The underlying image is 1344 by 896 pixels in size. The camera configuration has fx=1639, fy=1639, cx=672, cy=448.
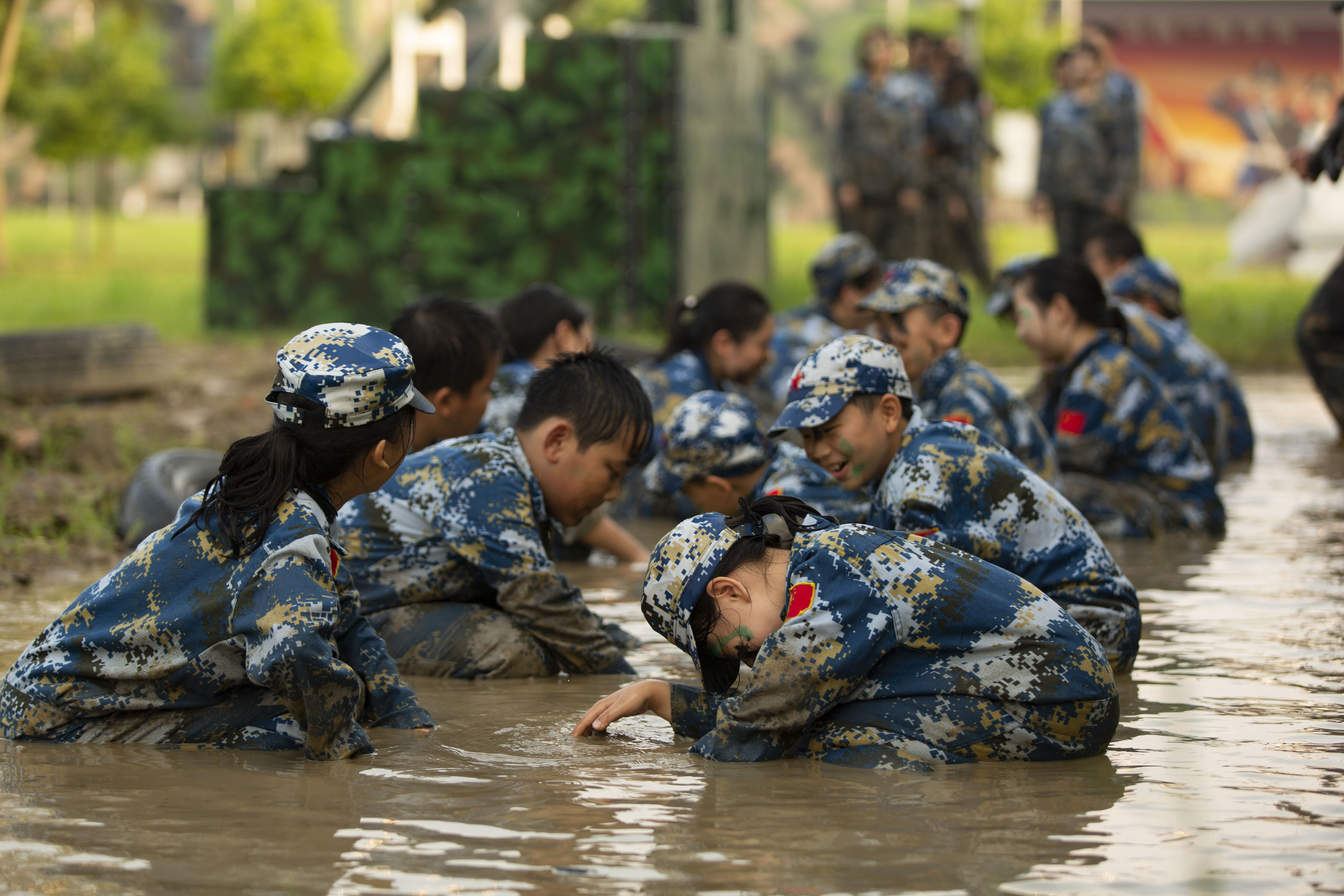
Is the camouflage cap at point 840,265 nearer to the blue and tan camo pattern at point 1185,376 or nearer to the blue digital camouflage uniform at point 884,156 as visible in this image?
the blue and tan camo pattern at point 1185,376

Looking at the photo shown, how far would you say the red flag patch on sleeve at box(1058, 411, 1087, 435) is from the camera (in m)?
6.73

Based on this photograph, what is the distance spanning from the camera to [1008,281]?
7.16m

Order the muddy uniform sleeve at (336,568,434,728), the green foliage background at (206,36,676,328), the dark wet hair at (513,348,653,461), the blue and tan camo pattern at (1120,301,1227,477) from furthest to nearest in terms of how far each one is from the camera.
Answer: the green foliage background at (206,36,676,328) < the blue and tan camo pattern at (1120,301,1227,477) < the dark wet hair at (513,348,653,461) < the muddy uniform sleeve at (336,568,434,728)

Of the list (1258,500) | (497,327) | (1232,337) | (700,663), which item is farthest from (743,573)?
(1232,337)

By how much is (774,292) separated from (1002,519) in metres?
12.4

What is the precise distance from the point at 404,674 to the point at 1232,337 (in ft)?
36.4

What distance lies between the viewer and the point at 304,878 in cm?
285

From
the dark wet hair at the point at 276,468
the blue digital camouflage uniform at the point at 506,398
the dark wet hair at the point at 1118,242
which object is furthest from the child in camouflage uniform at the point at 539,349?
the dark wet hair at the point at 1118,242

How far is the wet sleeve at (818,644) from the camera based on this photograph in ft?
11.0

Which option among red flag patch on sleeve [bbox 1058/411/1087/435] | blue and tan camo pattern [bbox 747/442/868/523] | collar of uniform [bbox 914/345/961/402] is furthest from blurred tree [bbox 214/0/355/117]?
blue and tan camo pattern [bbox 747/442/868/523]

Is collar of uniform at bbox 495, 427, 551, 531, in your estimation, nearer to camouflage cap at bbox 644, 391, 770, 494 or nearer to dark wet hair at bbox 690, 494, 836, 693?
dark wet hair at bbox 690, 494, 836, 693

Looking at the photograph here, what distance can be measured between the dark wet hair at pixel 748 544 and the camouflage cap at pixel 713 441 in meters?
1.85

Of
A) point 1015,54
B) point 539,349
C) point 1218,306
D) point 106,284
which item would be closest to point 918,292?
point 539,349

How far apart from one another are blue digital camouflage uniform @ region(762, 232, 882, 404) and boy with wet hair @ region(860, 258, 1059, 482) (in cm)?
239
